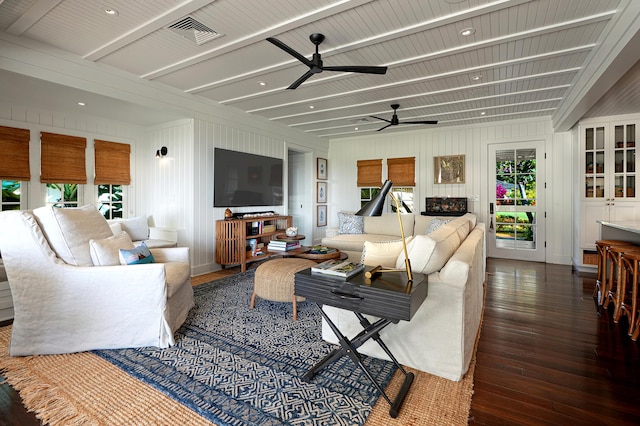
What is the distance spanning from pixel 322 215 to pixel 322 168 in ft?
3.85

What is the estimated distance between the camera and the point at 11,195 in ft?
12.8

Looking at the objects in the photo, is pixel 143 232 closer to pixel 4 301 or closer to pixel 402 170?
pixel 4 301

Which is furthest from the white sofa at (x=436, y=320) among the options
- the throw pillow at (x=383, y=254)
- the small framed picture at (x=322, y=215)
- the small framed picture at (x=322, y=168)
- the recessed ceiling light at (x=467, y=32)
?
the small framed picture at (x=322, y=168)

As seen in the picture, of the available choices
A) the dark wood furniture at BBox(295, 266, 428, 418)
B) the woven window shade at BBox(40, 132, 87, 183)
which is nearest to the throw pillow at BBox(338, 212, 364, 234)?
the dark wood furniture at BBox(295, 266, 428, 418)

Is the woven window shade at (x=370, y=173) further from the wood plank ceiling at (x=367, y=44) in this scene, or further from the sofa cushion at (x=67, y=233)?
the sofa cushion at (x=67, y=233)

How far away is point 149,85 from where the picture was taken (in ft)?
13.3

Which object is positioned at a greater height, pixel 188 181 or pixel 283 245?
pixel 188 181

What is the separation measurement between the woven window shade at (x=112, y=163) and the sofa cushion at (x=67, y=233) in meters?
2.50

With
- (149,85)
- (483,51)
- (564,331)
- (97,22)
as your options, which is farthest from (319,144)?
(564,331)

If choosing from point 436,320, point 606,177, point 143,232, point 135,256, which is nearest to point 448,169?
point 606,177

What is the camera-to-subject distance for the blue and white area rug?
5.39ft

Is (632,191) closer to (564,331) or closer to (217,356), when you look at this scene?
(564,331)

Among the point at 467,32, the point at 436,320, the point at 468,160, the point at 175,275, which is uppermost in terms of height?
the point at 467,32

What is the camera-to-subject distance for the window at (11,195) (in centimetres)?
384
